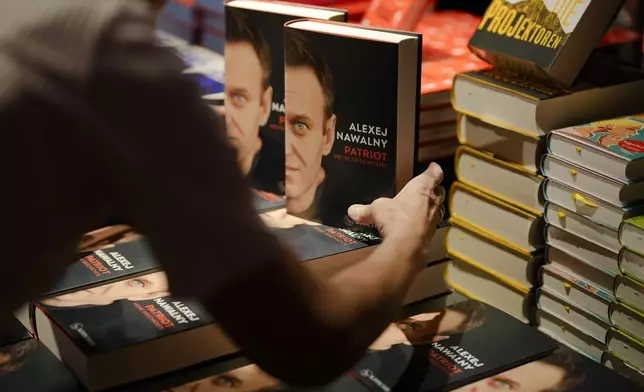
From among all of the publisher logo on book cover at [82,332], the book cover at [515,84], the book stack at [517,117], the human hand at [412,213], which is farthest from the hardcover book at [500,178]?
the publisher logo on book cover at [82,332]

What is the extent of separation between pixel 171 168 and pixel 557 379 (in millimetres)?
546

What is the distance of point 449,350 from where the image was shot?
1.01 metres

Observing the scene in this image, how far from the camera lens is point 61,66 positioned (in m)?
0.62

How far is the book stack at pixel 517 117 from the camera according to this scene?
1.21 meters

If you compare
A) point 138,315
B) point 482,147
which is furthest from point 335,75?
point 138,315

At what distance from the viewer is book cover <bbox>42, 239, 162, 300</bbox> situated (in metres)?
1.07

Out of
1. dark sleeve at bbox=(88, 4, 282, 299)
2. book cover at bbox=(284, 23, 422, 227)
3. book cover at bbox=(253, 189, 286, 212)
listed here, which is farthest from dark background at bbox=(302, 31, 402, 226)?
dark sleeve at bbox=(88, 4, 282, 299)

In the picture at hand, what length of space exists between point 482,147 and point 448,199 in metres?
0.12

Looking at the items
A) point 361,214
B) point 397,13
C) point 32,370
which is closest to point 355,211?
point 361,214

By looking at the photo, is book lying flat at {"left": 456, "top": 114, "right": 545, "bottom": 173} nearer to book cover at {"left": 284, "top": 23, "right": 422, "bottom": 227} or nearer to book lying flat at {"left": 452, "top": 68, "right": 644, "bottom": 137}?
book lying flat at {"left": 452, "top": 68, "right": 644, "bottom": 137}

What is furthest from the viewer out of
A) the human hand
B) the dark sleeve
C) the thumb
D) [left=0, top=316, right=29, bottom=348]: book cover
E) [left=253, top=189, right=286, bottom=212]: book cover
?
[left=253, top=189, right=286, bottom=212]: book cover

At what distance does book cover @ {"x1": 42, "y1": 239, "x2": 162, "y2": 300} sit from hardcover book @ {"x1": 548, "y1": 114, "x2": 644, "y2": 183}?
56 centimetres

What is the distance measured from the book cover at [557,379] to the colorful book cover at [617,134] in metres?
0.26

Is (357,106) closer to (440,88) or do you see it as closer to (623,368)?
(440,88)
